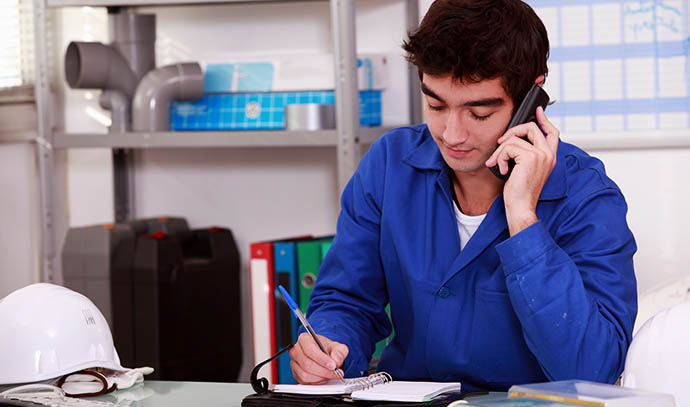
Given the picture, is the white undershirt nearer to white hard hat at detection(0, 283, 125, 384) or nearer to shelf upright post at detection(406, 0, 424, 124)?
white hard hat at detection(0, 283, 125, 384)

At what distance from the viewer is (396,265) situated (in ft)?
Result: 4.94

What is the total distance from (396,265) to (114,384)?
50 centimetres

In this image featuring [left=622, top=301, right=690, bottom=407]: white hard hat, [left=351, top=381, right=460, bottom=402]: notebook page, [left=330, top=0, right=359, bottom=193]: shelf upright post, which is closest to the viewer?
[left=622, top=301, right=690, bottom=407]: white hard hat

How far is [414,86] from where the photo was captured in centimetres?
264

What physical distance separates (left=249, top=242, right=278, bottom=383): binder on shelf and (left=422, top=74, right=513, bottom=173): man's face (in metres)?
1.09

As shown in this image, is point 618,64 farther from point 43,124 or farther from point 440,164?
point 43,124

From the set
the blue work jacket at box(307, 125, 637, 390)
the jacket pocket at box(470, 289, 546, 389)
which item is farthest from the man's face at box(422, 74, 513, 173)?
the jacket pocket at box(470, 289, 546, 389)

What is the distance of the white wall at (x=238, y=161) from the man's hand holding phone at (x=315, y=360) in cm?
142

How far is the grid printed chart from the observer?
2184 millimetres

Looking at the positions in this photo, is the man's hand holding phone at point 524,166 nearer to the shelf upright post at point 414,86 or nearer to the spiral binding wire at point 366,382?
the spiral binding wire at point 366,382

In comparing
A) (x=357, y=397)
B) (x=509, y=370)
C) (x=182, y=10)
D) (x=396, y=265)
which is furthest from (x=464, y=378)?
(x=182, y=10)

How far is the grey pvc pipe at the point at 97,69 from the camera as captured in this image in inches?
104

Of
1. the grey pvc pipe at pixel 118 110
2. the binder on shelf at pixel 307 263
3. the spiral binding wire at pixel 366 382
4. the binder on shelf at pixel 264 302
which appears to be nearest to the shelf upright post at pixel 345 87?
the binder on shelf at pixel 307 263

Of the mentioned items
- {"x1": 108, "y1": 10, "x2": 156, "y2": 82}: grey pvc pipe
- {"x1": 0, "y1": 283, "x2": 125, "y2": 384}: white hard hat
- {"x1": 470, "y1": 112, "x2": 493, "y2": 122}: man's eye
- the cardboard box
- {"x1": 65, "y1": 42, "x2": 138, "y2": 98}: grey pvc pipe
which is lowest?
{"x1": 0, "y1": 283, "x2": 125, "y2": 384}: white hard hat
